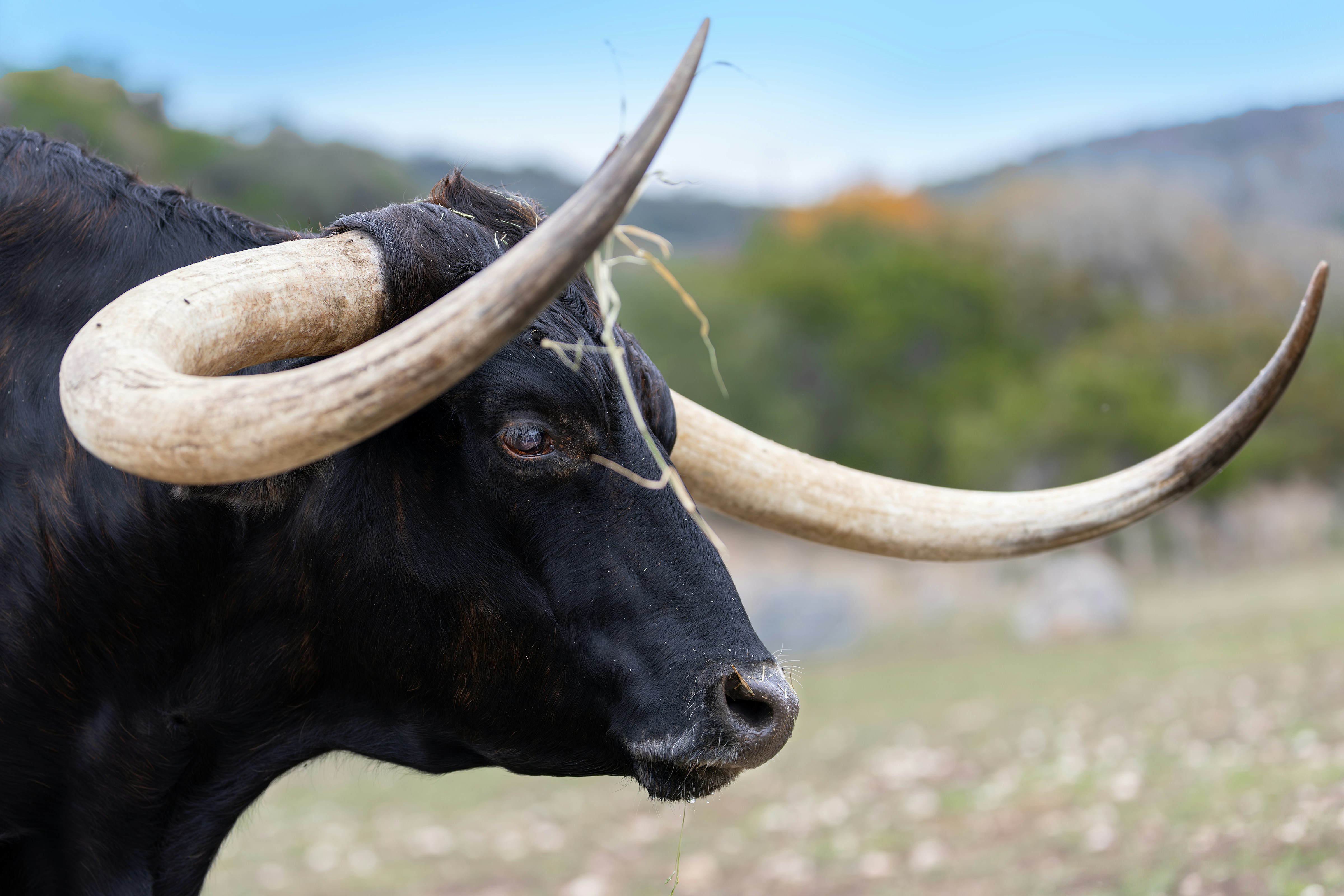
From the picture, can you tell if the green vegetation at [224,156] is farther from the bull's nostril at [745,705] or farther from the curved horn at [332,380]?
the bull's nostril at [745,705]

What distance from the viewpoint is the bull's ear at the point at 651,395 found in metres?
2.71

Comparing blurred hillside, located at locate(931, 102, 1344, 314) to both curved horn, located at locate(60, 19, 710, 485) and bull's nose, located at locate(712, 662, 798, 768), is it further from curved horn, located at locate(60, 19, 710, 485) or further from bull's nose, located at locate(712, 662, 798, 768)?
curved horn, located at locate(60, 19, 710, 485)

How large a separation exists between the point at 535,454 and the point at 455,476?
0.65 ft

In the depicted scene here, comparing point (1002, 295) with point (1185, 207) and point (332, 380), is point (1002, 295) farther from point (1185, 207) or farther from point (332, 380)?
point (332, 380)

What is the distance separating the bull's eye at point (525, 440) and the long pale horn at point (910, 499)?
2.63 ft

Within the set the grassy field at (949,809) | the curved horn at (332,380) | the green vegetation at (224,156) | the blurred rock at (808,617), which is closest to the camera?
the curved horn at (332,380)

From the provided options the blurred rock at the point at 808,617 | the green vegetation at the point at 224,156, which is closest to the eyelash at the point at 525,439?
the green vegetation at the point at 224,156

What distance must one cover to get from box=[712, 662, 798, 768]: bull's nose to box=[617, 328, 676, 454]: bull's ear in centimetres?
63

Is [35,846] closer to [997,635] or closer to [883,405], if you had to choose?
[997,635]

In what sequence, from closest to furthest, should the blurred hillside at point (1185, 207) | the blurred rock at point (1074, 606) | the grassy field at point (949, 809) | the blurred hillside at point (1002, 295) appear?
the grassy field at point (949, 809)
the blurred rock at point (1074, 606)
the blurred hillside at point (1185, 207)
the blurred hillside at point (1002, 295)

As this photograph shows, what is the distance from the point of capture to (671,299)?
44719 millimetres

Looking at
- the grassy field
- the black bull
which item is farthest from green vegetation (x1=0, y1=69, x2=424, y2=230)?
the black bull

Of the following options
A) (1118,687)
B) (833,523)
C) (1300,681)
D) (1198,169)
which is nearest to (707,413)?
(833,523)

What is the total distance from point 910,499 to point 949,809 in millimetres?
4607
